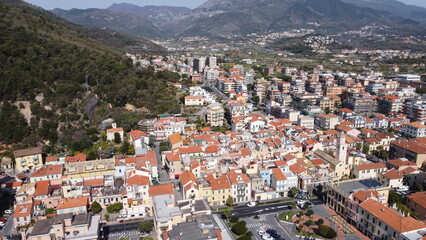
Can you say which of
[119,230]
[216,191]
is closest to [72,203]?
[119,230]

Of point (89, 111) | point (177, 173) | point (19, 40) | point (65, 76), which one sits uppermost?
point (19, 40)

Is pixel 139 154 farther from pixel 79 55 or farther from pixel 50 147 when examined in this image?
pixel 79 55

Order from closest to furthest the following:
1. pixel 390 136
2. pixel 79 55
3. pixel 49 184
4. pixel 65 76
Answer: pixel 49 184 → pixel 390 136 → pixel 65 76 → pixel 79 55

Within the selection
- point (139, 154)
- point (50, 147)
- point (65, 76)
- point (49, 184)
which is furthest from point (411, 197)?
point (65, 76)

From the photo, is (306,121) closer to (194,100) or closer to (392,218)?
(194,100)

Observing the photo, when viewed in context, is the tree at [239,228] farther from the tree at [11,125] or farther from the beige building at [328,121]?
the tree at [11,125]

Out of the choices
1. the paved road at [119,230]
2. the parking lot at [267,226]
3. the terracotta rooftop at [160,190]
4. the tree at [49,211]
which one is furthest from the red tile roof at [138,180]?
the parking lot at [267,226]

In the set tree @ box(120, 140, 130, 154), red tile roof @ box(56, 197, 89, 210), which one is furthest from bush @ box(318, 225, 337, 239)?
tree @ box(120, 140, 130, 154)
